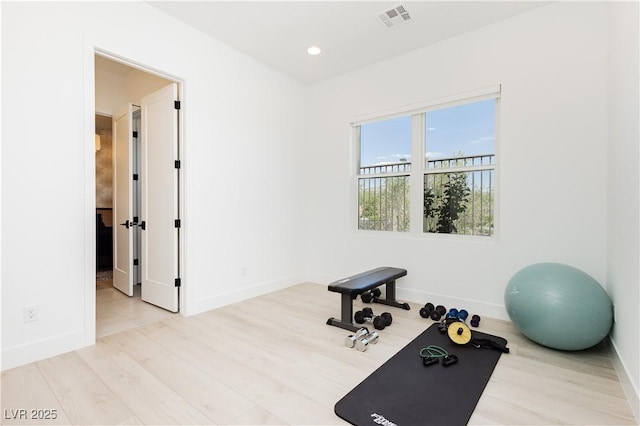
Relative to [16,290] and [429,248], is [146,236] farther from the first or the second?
[429,248]

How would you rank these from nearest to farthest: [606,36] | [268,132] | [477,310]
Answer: [606,36]
[477,310]
[268,132]

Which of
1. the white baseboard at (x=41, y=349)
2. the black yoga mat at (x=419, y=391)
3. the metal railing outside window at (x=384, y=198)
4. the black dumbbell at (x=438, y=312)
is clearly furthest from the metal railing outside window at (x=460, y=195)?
the white baseboard at (x=41, y=349)

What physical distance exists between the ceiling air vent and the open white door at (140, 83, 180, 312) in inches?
88.5

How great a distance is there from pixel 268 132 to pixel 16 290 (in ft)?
9.81

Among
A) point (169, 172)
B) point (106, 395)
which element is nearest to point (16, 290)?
point (106, 395)

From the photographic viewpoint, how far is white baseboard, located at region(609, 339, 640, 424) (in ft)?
5.77

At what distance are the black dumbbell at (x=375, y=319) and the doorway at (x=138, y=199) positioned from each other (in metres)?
1.95

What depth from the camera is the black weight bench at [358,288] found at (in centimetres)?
299

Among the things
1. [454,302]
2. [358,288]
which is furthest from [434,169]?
[358,288]

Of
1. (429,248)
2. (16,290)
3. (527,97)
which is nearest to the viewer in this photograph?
(16,290)

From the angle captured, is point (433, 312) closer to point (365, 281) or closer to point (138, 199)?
point (365, 281)

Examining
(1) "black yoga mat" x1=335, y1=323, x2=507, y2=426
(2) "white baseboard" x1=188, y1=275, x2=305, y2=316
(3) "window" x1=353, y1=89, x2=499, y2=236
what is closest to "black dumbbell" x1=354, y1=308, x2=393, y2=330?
(1) "black yoga mat" x1=335, y1=323, x2=507, y2=426

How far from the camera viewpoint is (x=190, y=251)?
3430mm

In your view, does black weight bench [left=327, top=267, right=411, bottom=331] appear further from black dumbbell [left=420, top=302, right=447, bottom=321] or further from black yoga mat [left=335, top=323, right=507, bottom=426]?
black yoga mat [left=335, top=323, right=507, bottom=426]
